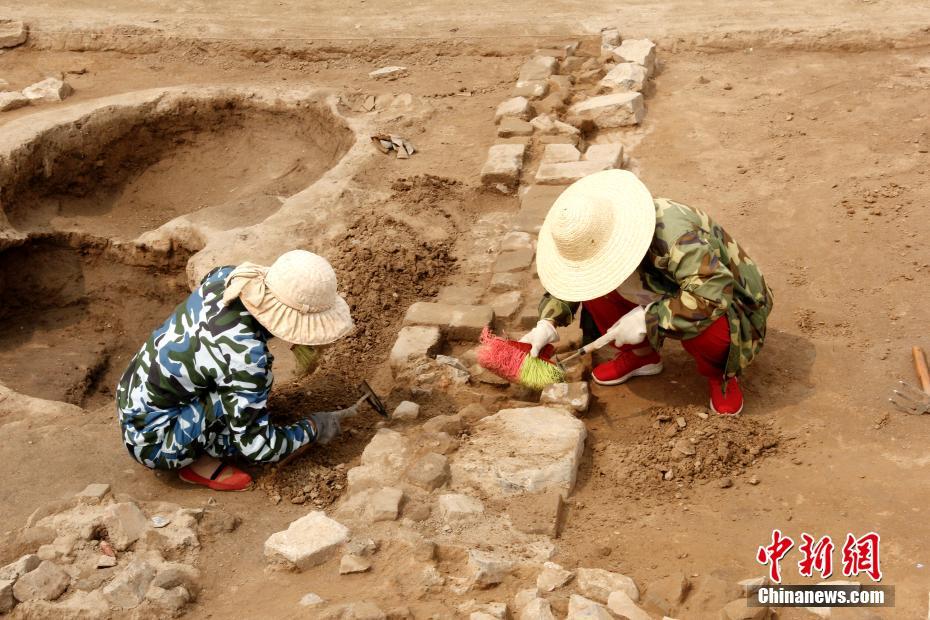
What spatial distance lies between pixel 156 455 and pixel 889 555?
114 inches

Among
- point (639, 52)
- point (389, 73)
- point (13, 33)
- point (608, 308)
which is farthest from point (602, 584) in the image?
point (13, 33)

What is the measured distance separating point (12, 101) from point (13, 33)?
1518 millimetres

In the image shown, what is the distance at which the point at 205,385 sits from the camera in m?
3.95

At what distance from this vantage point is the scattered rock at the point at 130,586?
3.34 m

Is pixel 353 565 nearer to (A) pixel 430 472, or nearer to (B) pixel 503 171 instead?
(A) pixel 430 472

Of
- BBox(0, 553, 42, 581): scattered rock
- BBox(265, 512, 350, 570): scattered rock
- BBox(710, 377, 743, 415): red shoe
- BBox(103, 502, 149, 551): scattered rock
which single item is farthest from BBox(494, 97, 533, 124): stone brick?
BBox(0, 553, 42, 581): scattered rock

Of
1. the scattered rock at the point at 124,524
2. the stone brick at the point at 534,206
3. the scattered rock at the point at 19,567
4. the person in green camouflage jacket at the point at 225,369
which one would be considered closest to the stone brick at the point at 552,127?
the stone brick at the point at 534,206

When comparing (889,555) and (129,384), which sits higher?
(129,384)

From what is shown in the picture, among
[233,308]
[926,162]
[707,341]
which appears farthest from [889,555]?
[926,162]

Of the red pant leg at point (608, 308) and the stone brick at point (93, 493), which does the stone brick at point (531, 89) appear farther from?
the stone brick at point (93, 493)

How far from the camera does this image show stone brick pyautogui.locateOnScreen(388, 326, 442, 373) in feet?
15.8

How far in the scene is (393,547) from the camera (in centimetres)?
354

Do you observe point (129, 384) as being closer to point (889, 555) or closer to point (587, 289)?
point (587, 289)

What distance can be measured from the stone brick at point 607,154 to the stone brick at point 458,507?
3.15 m
